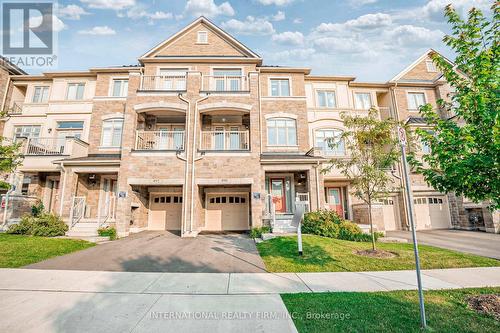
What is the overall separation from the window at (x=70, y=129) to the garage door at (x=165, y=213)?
7.69 metres

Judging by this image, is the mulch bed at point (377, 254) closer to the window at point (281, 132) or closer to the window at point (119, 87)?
the window at point (281, 132)

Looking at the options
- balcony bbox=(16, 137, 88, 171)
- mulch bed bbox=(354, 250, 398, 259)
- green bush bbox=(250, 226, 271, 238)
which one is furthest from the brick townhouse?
mulch bed bbox=(354, 250, 398, 259)

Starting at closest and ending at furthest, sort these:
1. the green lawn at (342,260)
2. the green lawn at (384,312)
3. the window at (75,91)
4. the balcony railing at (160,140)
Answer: the green lawn at (384,312), the green lawn at (342,260), the balcony railing at (160,140), the window at (75,91)

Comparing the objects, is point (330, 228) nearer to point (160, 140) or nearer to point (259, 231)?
point (259, 231)

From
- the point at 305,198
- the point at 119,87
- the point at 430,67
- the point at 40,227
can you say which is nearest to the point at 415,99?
the point at 430,67

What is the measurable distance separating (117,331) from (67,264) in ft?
18.0

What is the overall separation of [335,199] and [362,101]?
8684 millimetres

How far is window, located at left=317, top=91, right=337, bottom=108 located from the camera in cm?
1816

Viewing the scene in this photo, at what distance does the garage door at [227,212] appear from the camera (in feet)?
53.3

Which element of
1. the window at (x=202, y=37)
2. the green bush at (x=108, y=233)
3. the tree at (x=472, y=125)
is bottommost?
the green bush at (x=108, y=233)

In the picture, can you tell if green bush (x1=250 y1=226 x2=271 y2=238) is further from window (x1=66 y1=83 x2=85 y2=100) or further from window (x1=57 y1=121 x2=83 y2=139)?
window (x1=66 y1=83 x2=85 y2=100)

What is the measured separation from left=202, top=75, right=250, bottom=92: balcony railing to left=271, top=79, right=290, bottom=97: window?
7.58ft

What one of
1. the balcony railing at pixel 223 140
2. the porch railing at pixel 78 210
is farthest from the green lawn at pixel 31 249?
the balcony railing at pixel 223 140

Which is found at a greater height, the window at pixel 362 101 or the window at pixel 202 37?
the window at pixel 202 37
